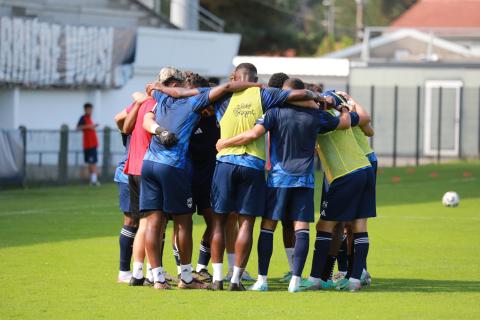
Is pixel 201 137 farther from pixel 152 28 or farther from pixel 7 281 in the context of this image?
pixel 152 28

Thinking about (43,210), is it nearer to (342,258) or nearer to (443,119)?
(342,258)

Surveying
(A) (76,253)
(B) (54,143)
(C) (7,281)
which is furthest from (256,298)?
(B) (54,143)

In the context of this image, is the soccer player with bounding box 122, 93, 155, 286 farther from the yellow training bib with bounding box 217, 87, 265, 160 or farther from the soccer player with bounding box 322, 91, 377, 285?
the soccer player with bounding box 322, 91, 377, 285

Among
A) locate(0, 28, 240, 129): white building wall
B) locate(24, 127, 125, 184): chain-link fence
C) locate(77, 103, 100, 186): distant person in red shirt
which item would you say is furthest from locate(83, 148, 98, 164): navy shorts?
locate(0, 28, 240, 129): white building wall

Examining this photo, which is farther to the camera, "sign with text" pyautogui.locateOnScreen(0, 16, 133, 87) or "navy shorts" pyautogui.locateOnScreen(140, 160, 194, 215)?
"sign with text" pyautogui.locateOnScreen(0, 16, 133, 87)

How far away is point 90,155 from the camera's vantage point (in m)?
29.5

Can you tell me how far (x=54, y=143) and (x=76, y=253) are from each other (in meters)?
13.8

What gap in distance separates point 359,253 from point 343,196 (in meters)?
0.61

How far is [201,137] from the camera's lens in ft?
42.2

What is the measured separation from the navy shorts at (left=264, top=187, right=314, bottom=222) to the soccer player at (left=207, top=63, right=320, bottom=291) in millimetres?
107

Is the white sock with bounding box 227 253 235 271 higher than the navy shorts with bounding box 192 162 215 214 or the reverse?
the reverse

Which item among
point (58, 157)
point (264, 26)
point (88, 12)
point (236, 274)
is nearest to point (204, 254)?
point (236, 274)

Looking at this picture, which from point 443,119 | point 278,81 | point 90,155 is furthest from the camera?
point 443,119

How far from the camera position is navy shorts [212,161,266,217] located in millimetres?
12336
